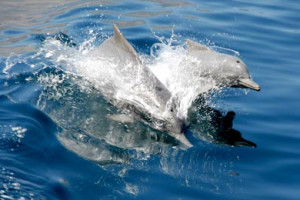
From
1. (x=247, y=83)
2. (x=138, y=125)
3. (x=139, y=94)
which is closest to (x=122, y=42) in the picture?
(x=139, y=94)

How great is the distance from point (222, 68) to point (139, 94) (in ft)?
6.17

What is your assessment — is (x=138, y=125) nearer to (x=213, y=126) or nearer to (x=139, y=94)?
(x=139, y=94)

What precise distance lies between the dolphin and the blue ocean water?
0.70 feet

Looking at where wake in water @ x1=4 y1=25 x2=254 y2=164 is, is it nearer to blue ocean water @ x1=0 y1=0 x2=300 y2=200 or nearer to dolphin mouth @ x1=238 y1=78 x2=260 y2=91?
blue ocean water @ x1=0 y1=0 x2=300 y2=200

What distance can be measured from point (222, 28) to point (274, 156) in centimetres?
608

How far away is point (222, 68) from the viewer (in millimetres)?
9617

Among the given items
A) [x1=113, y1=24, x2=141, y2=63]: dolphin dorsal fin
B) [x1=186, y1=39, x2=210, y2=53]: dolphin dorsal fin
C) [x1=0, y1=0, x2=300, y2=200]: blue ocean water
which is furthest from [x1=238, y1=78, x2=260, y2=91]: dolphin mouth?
[x1=113, y1=24, x2=141, y2=63]: dolphin dorsal fin

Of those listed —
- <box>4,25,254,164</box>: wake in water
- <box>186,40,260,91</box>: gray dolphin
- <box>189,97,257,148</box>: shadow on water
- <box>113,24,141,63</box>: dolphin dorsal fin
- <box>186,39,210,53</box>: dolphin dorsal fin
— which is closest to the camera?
<box>4,25,254,164</box>: wake in water

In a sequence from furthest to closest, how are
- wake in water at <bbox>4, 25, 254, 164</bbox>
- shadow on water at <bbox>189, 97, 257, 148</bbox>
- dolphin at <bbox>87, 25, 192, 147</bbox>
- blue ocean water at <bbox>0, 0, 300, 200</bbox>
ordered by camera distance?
dolphin at <bbox>87, 25, 192, 147</bbox> < shadow on water at <bbox>189, 97, 257, 148</bbox> < wake in water at <bbox>4, 25, 254, 164</bbox> < blue ocean water at <bbox>0, 0, 300, 200</bbox>

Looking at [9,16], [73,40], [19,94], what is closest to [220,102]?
[19,94]

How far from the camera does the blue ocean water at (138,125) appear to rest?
6785mm

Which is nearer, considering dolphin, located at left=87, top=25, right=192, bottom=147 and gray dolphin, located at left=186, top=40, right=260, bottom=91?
dolphin, located at left=87, top=25, right=192, bottom=147

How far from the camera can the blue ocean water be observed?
6.79 meters

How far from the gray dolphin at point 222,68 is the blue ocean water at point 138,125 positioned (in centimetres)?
35
